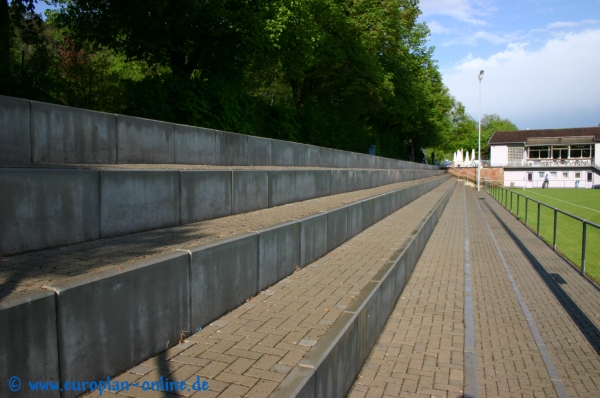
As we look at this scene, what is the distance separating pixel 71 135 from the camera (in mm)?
5715

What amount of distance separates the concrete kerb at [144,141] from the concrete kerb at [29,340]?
4.31 m

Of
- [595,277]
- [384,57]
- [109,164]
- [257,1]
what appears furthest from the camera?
[384,57]

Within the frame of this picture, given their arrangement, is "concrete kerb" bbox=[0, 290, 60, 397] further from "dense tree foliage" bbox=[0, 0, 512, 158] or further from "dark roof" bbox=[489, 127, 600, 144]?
"dark roof" bbox=[489, 127, 600, 144]

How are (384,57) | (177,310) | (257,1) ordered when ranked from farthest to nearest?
(384,57), (257,1), (177,310)

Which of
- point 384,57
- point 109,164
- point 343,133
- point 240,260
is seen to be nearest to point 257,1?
point 343,133

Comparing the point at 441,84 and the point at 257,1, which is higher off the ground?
the point at 441,84

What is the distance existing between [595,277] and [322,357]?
30.7 feet

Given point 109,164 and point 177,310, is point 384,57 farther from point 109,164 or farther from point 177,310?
point 177,310

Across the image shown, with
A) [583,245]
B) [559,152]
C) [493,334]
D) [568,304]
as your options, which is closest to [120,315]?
[493,334]

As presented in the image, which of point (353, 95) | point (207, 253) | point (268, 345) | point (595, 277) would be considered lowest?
point (595, 277)

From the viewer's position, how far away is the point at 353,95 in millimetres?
30375

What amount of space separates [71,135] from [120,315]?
340 cm

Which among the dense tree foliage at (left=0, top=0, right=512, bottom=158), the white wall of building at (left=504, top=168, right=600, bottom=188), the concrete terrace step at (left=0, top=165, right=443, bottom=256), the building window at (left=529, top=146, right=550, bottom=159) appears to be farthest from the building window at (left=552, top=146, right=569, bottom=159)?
the concrete terrace step at (left=0, top=165, right=443, bottom=256)

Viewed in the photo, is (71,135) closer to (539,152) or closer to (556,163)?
(556,163)
